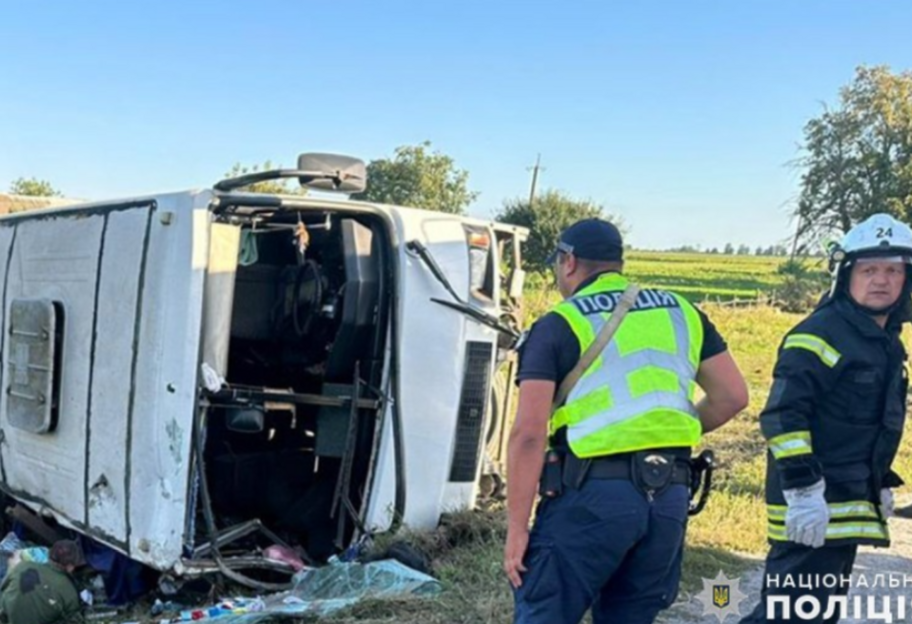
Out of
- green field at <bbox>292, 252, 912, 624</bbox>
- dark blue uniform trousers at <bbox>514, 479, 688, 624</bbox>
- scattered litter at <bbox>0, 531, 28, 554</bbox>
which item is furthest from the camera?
scattered litter at <bbox>0, 531, 28, 554</bbox>

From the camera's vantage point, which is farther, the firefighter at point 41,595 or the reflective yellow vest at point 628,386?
the firefighter at point 41,595

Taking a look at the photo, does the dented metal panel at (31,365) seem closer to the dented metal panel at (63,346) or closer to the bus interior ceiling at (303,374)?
the dented metal panel at (63,346)

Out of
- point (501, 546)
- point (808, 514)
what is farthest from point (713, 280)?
point (808, 514)

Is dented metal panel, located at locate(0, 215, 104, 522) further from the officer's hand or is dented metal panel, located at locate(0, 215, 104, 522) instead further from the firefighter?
the officer's hand

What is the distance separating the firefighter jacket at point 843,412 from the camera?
2986 millimetres

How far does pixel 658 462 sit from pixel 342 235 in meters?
2.40

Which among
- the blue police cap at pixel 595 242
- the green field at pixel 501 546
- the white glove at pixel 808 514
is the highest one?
the blue police cap at pixel 595 242

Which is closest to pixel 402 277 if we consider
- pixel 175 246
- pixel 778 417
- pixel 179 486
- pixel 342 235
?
pixel 342 235

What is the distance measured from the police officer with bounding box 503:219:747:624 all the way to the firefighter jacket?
44 centimetres

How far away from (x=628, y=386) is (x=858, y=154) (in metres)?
29.5

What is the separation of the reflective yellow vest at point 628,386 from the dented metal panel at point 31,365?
3106mm

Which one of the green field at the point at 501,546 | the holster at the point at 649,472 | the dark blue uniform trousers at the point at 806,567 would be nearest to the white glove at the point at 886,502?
the dark blue uniform trousers at the point at 806,567

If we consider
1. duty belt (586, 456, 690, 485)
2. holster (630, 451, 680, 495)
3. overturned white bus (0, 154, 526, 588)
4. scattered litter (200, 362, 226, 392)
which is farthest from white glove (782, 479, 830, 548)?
scattered litter (200, 362, 226, 392)

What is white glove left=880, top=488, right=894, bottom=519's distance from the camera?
3102mm
